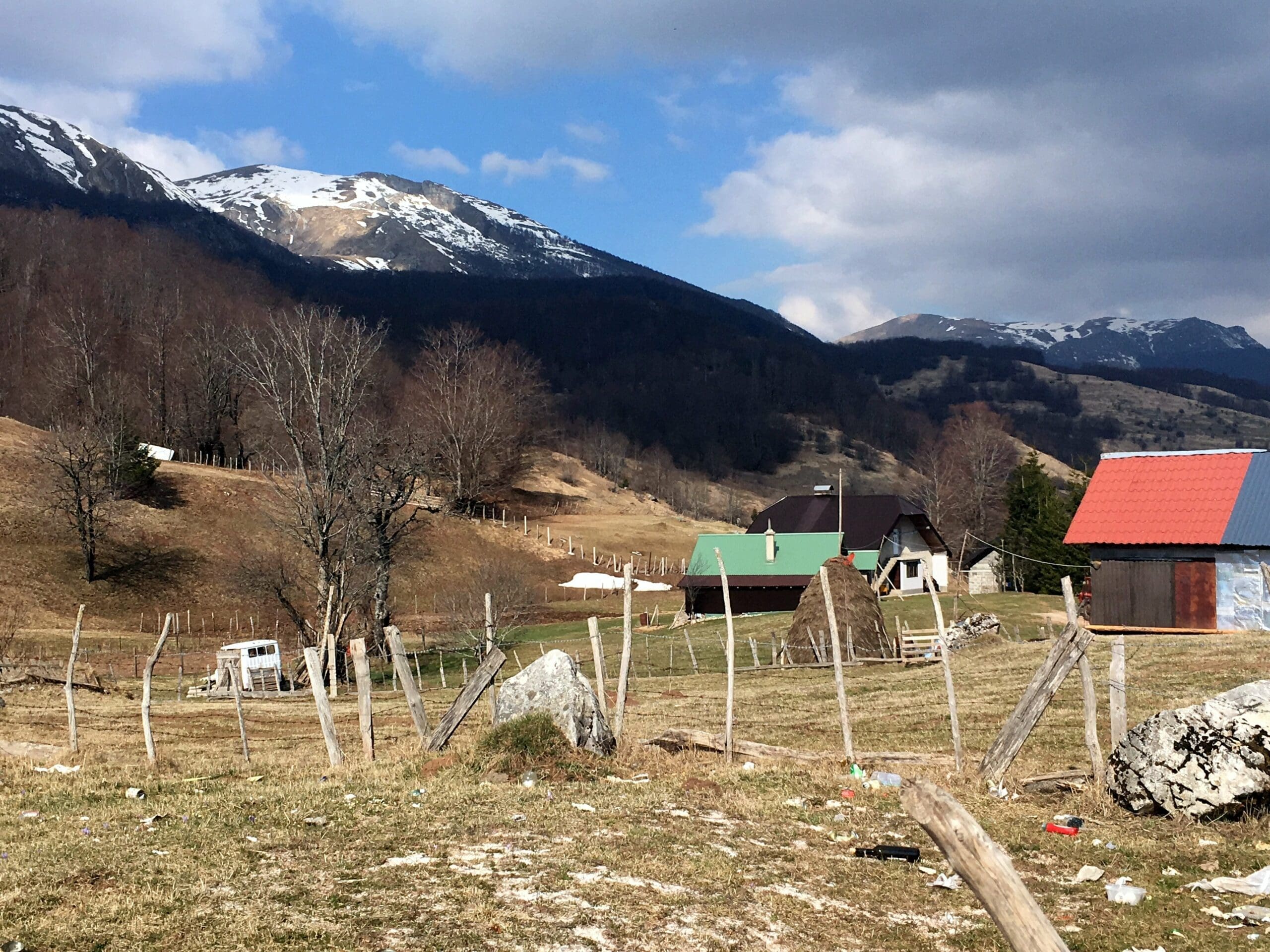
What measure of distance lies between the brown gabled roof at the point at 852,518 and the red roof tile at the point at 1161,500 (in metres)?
20.9

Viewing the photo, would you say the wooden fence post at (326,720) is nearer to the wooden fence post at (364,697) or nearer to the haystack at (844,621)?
the wooden fence post at (364,697)

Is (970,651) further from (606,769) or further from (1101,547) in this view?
(606,769)

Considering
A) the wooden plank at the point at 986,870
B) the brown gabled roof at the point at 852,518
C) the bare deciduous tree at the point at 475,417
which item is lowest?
the wooden plank at the point at 986,870

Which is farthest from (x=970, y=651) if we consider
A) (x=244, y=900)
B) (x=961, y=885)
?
(x=244, y=900)

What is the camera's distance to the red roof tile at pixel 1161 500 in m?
39.3

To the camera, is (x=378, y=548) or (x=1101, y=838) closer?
(x=1101, y=838)

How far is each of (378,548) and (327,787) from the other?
35.4 metres

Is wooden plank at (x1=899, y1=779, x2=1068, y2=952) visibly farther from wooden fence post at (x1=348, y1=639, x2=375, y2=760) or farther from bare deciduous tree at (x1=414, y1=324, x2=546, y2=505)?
bare deciduous tree at (x1=414, y1=324, x2=546, y2=505)

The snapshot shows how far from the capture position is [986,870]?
4.51 meters

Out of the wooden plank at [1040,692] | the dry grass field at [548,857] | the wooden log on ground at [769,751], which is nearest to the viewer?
the dry grass field at [548,857]

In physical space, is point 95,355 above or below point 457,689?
above

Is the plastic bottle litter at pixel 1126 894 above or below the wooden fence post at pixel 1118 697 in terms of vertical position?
below

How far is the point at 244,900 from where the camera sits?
340 inches

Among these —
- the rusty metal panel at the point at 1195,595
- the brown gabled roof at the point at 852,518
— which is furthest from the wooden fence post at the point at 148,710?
the brown gabled roof at the point at 852,518
